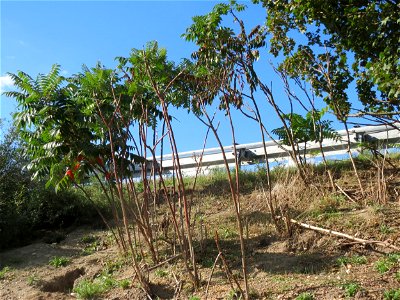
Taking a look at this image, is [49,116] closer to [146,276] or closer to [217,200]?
[146,276]

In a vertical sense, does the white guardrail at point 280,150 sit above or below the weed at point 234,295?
above

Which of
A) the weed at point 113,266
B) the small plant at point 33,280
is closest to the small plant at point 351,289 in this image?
the weed at point 113,266

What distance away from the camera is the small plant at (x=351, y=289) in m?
4.93

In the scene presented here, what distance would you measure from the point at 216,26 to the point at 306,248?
3753 millimetres

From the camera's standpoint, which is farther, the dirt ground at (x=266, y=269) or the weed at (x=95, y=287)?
the weed at (x=95, y=287)

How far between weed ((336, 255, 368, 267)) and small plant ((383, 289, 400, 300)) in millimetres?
967

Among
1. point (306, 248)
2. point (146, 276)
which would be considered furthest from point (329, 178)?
point (146, 276)

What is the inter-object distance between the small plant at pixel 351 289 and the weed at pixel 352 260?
0.75 meters

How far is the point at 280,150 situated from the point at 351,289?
5498 mm

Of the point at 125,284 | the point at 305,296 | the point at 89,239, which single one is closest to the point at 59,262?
the point at 89,239

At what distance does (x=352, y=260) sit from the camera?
19.3 ft

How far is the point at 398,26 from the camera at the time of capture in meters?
6.18

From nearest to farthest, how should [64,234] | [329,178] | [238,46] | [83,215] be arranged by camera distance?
[238,46] → [329,178] → [64,234] → [83,215]

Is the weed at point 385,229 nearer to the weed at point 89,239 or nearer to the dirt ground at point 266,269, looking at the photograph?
the dirt ground at point 266,269
